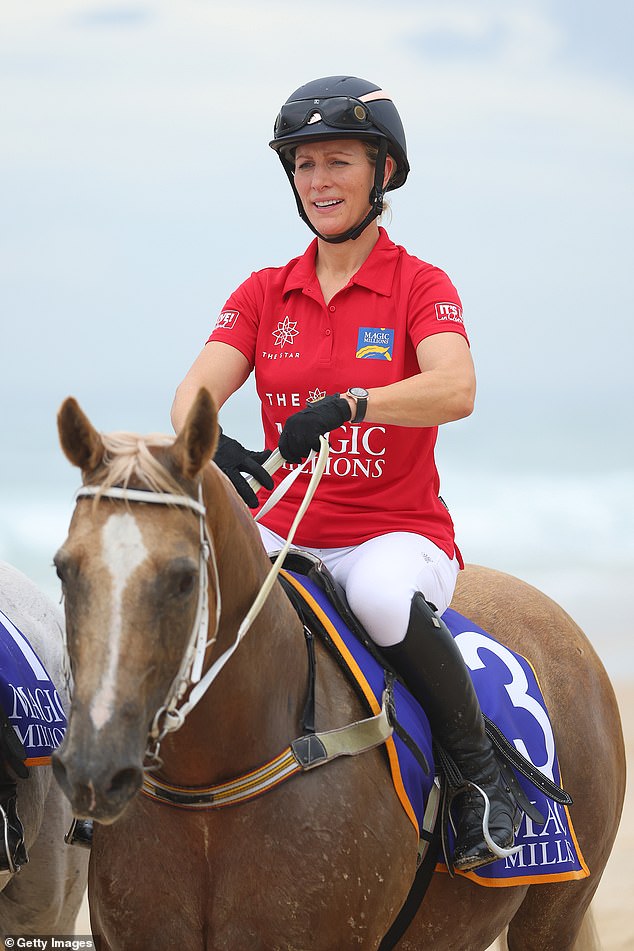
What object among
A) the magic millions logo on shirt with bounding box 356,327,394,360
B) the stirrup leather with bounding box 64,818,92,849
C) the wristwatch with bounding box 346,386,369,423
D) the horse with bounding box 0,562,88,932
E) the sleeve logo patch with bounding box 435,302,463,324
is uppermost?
the sleeve logo patch with bounding box 435,302,463,324

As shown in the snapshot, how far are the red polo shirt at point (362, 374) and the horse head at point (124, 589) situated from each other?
1221 mm

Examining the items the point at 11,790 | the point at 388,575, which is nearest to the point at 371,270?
the point at 388,575

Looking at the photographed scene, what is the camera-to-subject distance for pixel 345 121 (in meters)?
4.20

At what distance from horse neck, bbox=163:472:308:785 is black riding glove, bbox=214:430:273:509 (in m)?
0.27

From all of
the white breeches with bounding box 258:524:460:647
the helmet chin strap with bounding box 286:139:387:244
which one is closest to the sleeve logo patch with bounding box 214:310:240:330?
the helmet chin strap with bounding box 286:139:387:244

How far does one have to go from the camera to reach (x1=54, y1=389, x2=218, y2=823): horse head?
2604mm

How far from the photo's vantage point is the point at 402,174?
15.0 feet

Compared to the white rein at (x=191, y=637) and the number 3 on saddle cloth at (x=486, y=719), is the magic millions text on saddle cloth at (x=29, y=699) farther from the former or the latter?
the white rein at (x=191, y=637)

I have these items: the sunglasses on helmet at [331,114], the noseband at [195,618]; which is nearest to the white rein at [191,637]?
the noseband at [195,618]

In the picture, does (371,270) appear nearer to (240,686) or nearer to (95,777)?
(240,686)

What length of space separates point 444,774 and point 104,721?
1623 millimetres

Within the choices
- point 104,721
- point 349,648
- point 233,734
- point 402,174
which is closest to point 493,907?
point 349,648

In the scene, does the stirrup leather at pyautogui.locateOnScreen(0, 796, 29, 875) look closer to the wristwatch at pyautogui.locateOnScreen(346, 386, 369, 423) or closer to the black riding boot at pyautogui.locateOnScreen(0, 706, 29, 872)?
the black riding boot at pyautogui.locateOnScreen(0, 706, 29, 872)

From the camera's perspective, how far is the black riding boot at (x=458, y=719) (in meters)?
3.77
